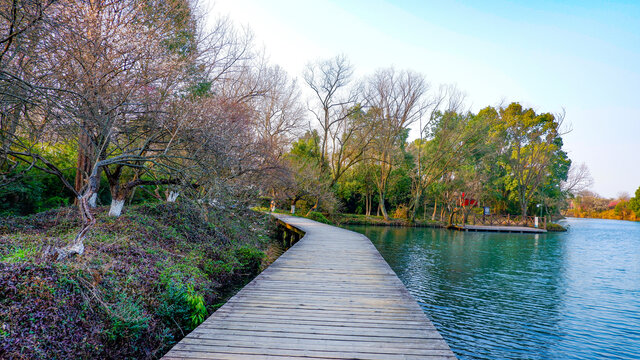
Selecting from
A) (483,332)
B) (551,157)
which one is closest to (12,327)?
(483,332)

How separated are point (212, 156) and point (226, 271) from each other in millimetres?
2754

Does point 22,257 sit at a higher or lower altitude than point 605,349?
higher

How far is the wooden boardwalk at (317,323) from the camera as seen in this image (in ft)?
11.3

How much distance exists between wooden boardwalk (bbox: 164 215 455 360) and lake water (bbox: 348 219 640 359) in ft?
6.00

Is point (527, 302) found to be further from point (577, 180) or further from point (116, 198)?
Answer: point (577, 180)

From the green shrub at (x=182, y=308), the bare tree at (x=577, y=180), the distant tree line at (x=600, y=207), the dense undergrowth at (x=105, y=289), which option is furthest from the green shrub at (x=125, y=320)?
the distant tree line at (x=600, y=207)

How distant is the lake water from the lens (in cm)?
616

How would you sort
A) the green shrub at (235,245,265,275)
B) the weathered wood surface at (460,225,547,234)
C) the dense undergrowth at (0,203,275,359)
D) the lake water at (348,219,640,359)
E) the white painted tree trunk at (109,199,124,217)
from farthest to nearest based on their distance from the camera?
the weathered wood surface at (460,225,547,234) < the green shrub at (235,245,265,275) < the white painted tree trunk at (109,199,124,217) < the lake water at (348,219,640,359) < the dense undergrowth at (0,203,275,359)

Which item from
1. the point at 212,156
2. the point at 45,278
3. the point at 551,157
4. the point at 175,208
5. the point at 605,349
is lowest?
the point at 605,349

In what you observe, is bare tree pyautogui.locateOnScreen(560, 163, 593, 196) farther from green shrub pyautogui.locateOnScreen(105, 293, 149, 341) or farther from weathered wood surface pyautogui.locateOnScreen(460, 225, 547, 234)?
green shrub pyautogui.locateOnScreen(105, 293, 149, 341)

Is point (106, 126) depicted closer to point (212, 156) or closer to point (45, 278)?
point (212, 156)

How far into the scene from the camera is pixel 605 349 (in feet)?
20.3

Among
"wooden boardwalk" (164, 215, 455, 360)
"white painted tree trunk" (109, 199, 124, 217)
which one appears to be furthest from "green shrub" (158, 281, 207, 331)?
"white painted tree trunk" (109, 199, 124, 217)

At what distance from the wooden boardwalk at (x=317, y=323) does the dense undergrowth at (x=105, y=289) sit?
1043 millimetres
